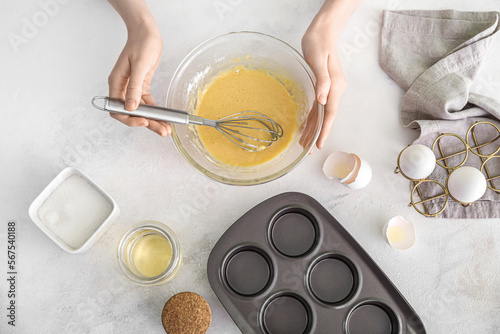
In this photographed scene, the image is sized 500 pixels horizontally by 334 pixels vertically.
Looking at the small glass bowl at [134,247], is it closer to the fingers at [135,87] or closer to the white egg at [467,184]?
the fingers at [135,87]

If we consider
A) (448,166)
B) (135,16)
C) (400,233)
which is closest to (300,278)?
(400,233)

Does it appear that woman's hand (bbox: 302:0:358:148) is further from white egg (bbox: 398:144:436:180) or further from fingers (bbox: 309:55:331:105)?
white egg (bbox: 398:144:436:180)

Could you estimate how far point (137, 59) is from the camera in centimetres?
101

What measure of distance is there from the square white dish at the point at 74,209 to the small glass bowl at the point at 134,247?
7cm

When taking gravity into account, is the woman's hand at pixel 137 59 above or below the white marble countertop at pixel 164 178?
above

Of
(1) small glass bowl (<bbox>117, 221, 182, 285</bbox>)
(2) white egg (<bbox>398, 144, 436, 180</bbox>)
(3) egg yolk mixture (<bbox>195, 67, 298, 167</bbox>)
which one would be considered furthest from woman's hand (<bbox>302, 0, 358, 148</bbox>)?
(1) small glass bowl (<bbox>117, 221, 182, 285</bbox>)

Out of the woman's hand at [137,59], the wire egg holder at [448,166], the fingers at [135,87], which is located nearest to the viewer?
the fingers at [135,87]

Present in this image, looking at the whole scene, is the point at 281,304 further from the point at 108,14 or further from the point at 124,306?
the point at 108,14

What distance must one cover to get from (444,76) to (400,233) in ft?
1.57

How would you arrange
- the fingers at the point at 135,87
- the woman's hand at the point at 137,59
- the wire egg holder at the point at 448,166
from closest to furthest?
the fingers at the point at 135,87
the woman's hand at the point at 137,59
the wire egg holder at the point at 448,166

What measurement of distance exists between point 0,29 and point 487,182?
156 cm

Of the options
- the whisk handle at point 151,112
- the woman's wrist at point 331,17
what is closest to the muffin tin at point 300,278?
the whisk handle at point 151,112

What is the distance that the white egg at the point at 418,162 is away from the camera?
3.42ft

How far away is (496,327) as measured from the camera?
1.14 meters
